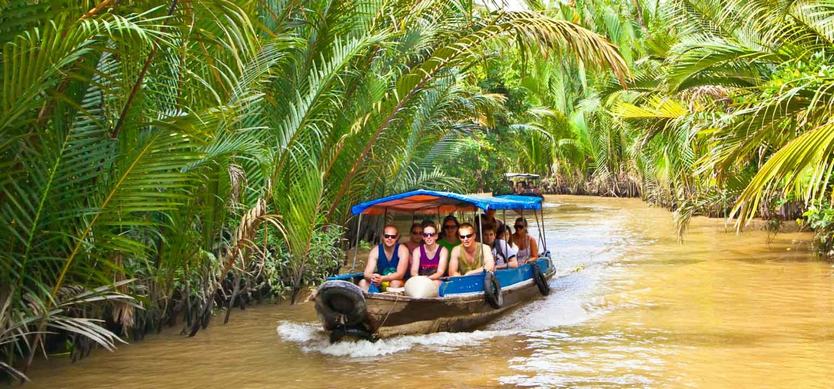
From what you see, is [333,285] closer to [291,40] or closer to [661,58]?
[291,40]

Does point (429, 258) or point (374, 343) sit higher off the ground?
point (429, 258)

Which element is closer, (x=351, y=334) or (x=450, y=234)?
(x=351, y=334)

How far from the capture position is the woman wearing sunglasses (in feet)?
46.1

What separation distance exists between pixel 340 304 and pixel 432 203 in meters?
3.15

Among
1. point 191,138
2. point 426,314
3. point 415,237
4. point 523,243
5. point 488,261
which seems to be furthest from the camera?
point 523,243

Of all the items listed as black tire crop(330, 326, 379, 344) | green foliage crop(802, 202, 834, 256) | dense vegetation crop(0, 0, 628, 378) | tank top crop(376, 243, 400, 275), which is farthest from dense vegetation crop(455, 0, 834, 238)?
black tire crop(330, 326, 379, 344)

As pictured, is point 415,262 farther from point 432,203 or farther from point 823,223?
point 823,223

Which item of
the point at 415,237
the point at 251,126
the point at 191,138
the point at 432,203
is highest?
the point at 251,126

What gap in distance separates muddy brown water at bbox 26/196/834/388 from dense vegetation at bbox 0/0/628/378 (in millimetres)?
518

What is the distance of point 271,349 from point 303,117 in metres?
2.82

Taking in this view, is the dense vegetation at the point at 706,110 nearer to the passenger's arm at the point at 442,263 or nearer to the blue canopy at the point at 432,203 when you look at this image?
the blue canopy at the point at 432,203

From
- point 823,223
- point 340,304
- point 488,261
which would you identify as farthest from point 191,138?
point 823,223

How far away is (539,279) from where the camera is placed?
1301cm

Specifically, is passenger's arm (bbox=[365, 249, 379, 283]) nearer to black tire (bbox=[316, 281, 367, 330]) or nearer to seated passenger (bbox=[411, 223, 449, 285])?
seated passenger (bbox=[411, 223, 449, 285])
